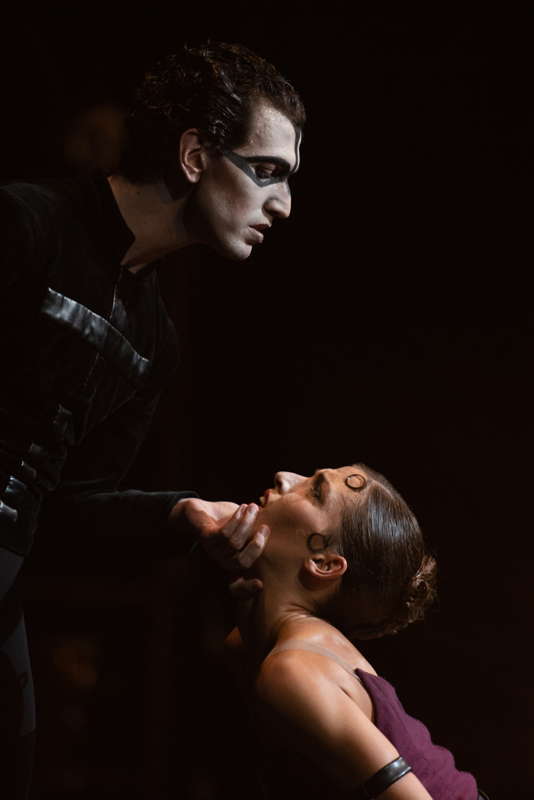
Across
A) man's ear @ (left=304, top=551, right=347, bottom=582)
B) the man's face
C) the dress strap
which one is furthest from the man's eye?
the dress strap

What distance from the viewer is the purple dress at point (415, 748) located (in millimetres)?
1659

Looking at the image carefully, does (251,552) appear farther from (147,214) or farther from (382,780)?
(147,214)

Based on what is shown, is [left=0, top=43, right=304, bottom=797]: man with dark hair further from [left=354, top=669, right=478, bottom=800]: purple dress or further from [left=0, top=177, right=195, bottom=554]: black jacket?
[left=354, top=669, right=478, bottom=800]: purple dress

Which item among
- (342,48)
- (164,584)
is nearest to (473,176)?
(342,48)

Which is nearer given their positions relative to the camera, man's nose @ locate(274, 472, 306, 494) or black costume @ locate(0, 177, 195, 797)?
black costume @ locate(0, 177, 195, 797)

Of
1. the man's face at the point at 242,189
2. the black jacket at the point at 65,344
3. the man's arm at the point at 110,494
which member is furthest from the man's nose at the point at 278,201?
the man's arm at the point at 110,494

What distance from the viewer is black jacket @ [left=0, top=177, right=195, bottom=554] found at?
5.13ft

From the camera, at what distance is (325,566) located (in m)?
1.83

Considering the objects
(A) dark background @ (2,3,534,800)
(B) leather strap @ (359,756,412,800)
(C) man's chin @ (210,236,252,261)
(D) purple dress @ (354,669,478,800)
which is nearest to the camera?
(B) leather strap @ (359,756,412,800)

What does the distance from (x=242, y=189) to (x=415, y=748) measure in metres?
1.11

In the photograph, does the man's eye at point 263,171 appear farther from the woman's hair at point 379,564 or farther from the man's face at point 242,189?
the woman's hair at point 379,564

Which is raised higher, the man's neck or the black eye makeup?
the black eye makeup

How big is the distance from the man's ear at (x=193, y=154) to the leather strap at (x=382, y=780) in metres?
1.13

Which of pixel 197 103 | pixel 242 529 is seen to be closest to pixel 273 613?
pixel 242 529
